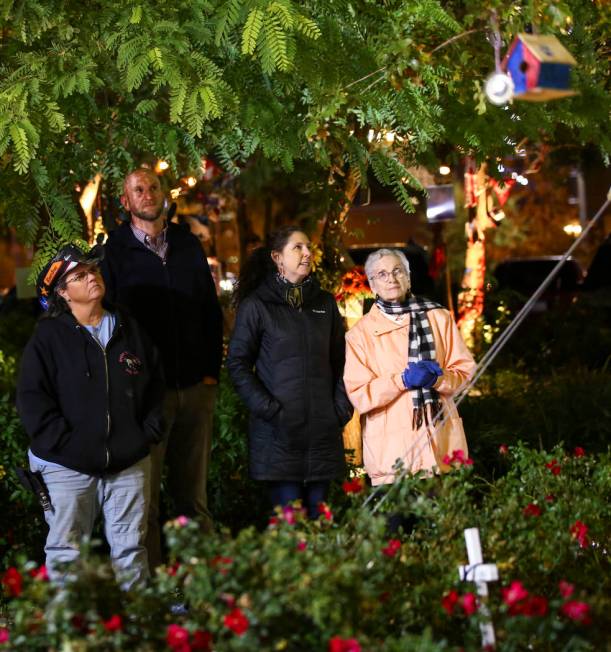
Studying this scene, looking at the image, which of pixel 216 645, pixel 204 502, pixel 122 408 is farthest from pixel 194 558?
pixel 204 502

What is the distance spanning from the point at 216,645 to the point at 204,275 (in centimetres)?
307

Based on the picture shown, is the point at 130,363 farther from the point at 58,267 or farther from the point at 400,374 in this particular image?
the point at 400,374

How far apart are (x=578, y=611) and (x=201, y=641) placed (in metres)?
1.24

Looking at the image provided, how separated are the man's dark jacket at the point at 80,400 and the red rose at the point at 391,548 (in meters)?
1.73

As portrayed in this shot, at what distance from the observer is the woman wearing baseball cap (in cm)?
581

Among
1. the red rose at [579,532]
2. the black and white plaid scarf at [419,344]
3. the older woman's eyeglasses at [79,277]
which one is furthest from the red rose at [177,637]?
the black and white plaid scarf at [419,344]

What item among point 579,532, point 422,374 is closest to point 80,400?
point 422,374

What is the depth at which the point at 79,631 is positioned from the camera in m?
4.00

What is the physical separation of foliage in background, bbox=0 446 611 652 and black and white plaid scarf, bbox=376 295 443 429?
4.27 ft

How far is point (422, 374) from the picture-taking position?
6.06 meters

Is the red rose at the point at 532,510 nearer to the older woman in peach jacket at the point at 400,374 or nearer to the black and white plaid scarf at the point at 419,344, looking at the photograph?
the older woman in peach jacket at the point at 400,374

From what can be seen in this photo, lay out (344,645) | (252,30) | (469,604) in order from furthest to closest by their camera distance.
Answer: (252,30), (469,604), (344,645)

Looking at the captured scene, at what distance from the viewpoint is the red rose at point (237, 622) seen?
376 centimetres

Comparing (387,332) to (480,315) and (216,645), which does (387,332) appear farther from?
(480,315)
